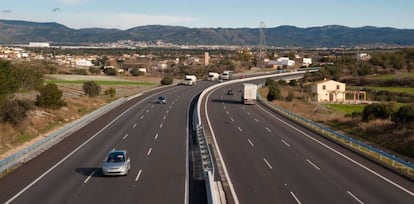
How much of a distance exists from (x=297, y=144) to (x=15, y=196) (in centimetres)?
2051

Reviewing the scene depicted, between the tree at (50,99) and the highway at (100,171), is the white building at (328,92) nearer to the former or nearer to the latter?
the tree at (50,99)

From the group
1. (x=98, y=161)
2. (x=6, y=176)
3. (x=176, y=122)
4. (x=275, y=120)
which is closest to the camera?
(x=6, y=176)

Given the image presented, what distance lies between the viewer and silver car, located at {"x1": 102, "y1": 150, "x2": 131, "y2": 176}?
24.7 meters

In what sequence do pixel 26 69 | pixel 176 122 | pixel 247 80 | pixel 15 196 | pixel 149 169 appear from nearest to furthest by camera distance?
pixel 15 196 → pixel 149 169 → pixel 176 122 → pixel 26 69 → pixel 247 80

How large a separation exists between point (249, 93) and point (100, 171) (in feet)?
150

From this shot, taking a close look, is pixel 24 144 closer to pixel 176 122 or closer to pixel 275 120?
pixel 176 122

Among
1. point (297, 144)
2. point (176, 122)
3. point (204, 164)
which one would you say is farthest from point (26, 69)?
point (204, 164)

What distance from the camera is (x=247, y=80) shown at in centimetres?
13450

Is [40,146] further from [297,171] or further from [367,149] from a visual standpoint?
[367,149]

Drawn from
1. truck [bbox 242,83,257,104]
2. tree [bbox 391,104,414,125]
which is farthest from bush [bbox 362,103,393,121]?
truck [bbox 242,83,257,104]

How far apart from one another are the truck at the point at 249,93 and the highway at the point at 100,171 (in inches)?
937

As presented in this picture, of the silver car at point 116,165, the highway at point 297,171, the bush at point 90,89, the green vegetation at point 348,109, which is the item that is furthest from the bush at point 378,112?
the bush at point 90,89

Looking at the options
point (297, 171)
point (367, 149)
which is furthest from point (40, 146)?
point (367, 149)

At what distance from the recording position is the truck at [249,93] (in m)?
69.6
